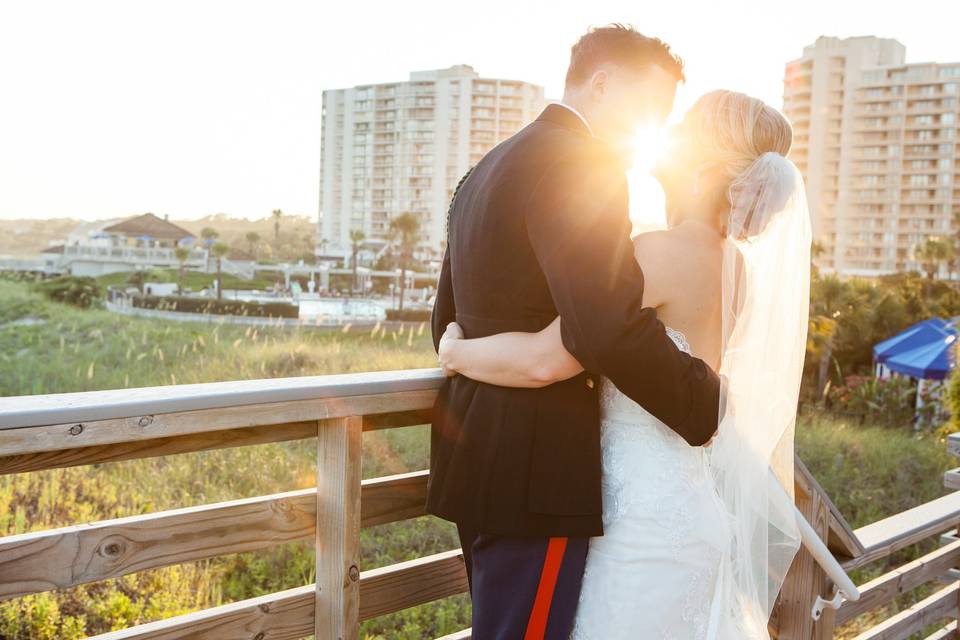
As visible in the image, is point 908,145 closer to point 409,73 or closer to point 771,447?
point 409,73

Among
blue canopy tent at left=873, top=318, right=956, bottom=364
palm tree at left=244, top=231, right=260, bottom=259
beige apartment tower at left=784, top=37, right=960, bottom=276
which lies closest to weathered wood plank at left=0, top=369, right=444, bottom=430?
blue canopy tent at left=873, top=318, right=956, bottom=364

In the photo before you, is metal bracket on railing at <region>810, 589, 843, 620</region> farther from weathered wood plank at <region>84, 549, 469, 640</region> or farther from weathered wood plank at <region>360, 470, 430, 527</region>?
weathered wood plank at <region>360, 470, 430, 527</region>

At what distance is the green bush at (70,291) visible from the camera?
27.9 metres

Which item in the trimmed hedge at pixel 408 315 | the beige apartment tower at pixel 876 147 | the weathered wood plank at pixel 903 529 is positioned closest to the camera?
the weathered wood plank at pixel 903 529

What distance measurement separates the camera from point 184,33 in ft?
154

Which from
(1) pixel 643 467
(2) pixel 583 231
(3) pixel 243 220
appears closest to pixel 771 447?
(1) pixel 643 467

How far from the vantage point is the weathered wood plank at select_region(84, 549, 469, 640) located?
1.42 meters

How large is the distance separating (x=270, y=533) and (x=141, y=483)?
393cm

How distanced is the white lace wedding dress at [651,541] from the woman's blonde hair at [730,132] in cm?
44

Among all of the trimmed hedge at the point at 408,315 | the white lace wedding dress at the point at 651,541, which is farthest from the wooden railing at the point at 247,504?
the trimmed hedge at the point at 408,315

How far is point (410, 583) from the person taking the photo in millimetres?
1841

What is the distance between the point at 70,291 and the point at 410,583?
98.6ft

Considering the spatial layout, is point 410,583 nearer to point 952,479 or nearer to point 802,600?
point 802,600

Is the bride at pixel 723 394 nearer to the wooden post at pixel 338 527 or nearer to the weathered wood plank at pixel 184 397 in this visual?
the weathered wood plank at pixel 184 397
